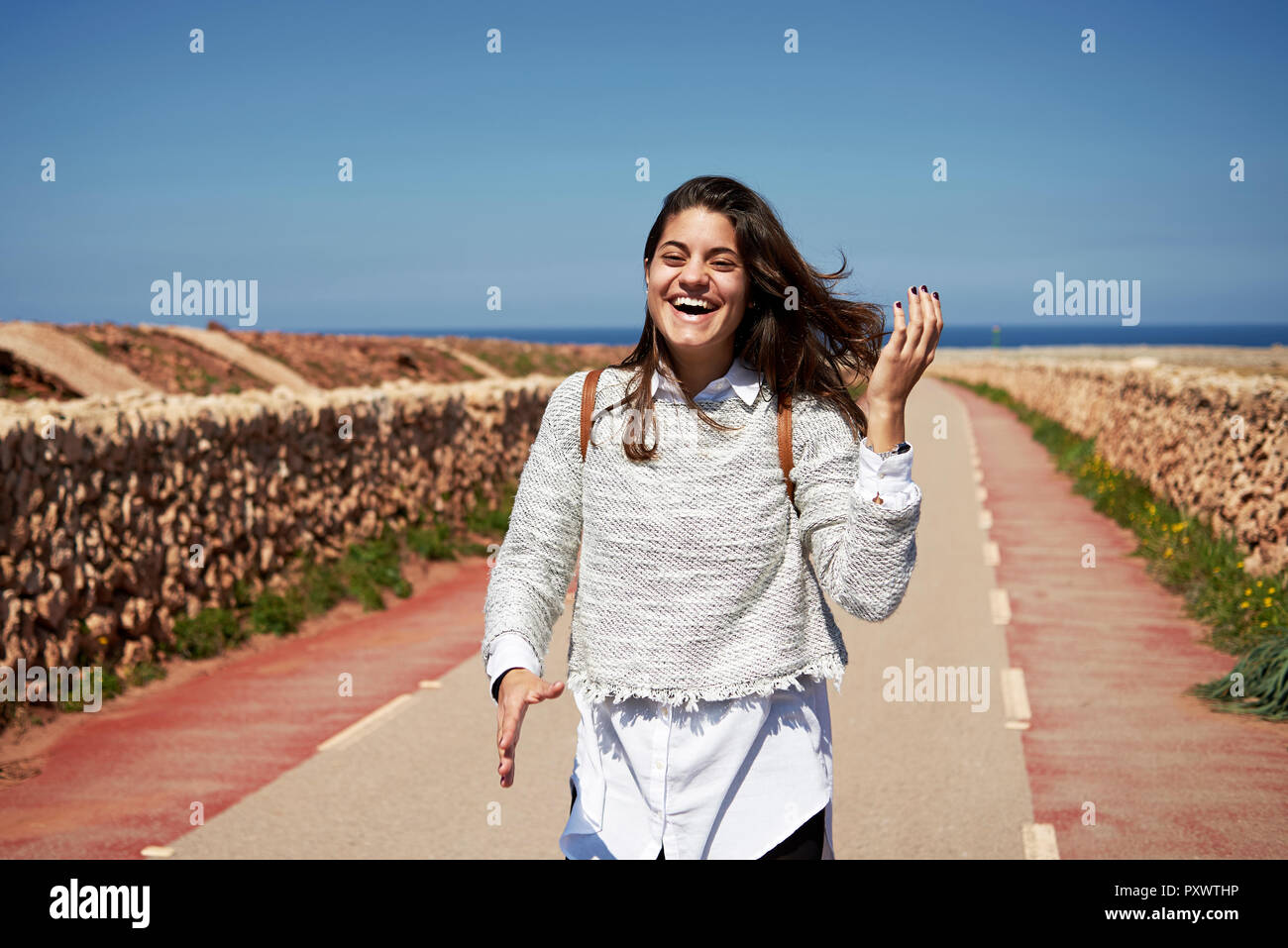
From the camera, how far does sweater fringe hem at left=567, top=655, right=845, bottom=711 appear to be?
2.36m

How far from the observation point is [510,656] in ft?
7.78

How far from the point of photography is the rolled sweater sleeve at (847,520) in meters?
2.19

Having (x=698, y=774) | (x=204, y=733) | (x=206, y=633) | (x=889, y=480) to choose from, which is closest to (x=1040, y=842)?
(x=698, y=774)

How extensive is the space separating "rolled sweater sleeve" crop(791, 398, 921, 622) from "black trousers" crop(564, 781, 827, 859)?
475 mm

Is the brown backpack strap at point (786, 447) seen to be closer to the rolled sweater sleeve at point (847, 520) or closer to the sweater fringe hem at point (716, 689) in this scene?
the rolled sweater sleeve at point (847, 520)

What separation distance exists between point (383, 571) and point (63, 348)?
22.0ft

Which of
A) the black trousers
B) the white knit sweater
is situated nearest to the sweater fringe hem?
the white knit sweater

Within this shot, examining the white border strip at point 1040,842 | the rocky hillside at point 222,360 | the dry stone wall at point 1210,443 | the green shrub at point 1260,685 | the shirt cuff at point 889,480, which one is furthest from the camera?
the rocky hillside at point 222,360

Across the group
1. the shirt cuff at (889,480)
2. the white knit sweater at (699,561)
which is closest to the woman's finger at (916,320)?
the shirt cuff at (889,480)

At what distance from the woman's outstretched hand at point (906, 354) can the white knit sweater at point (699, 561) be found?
22cm

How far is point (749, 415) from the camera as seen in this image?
2488 mm

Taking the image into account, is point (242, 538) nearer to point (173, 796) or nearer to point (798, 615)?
point (173, 796)

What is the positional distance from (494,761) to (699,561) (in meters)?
4.27
